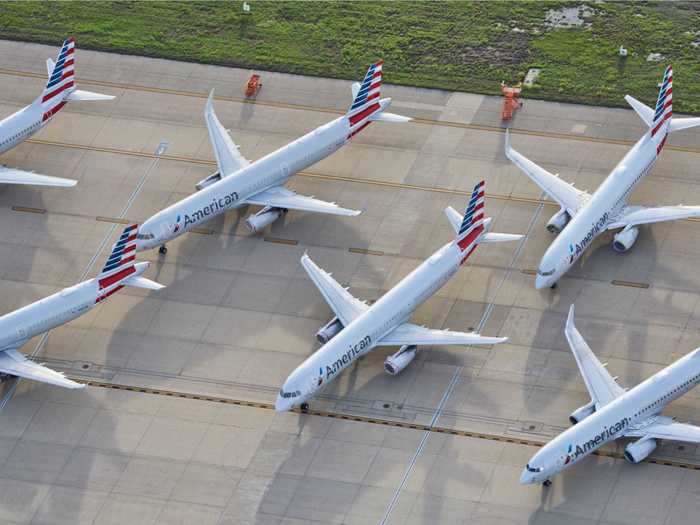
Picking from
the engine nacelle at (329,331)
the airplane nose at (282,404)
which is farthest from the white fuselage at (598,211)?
the airplane nose at (282,404)

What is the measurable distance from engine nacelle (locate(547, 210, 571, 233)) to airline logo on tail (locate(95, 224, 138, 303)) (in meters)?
30.4

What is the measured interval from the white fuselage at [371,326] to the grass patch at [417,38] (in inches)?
1116

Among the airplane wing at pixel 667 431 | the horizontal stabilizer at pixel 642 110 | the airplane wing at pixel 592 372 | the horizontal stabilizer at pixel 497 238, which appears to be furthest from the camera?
the horizontal stabilizer at pixel 642 110

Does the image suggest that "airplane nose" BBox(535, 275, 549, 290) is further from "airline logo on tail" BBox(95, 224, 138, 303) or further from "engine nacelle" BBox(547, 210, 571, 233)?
"airline logo on tail" BBox(95, 224, 138, 303)

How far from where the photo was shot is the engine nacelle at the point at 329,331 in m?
99.9

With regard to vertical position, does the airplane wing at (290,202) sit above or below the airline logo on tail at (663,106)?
below

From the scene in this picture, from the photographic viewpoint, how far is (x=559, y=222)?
10794 cm

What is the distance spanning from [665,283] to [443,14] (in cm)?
4105

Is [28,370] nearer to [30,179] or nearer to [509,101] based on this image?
[30,179]

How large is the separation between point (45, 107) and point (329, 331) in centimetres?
3516

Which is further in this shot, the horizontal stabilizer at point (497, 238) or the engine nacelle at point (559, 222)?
the engine nacelle at point (559, 222)

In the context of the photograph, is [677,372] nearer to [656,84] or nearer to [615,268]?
[615,268]

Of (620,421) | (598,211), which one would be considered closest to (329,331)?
(620,421)

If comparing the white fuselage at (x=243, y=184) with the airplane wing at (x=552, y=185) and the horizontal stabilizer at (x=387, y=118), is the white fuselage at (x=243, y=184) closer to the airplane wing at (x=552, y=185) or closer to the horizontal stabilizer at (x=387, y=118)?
the horizontal stabilizer at (x=387, y=118)
